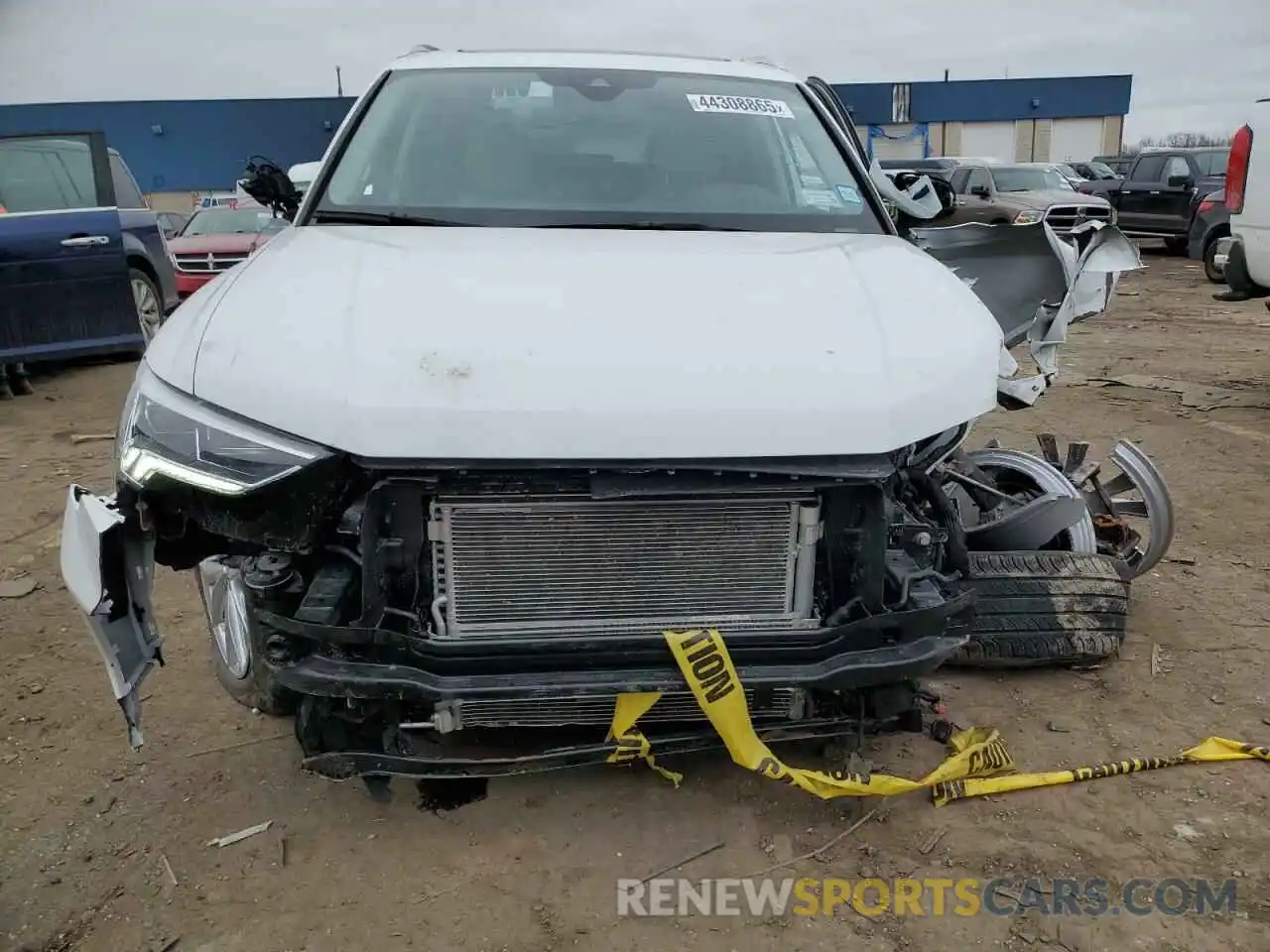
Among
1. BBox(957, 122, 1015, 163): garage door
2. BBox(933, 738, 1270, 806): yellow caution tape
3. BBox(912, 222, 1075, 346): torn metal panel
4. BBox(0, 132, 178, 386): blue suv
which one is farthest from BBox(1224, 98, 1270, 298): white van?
BBox(957, 122, 1015, 163): garage door

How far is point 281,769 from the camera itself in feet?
9.39

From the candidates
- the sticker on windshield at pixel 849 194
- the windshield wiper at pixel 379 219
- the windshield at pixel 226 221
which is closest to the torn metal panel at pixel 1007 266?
the sticker on windshield at pixel 849 194

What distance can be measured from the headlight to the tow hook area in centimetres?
13

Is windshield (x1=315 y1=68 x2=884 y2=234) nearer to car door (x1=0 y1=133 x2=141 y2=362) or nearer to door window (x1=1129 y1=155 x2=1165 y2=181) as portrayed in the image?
car door (x1=0 y1=133 x2=141 y2=362)

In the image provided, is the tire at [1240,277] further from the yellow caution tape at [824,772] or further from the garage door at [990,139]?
the garage door at [990,139]

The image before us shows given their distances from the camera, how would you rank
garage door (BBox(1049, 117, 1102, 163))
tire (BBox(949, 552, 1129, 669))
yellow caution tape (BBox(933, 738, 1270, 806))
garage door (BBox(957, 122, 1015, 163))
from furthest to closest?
garage door (BBox(1049, 117, 1102, 163)), garage door (BBox(957, 122, 1015, 163)), tire (BBox(949, 552, 1129, 669)), yellow caution tape (BBox(933, 738, 1270, 806))

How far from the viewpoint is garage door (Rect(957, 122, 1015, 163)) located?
40250 millimetres

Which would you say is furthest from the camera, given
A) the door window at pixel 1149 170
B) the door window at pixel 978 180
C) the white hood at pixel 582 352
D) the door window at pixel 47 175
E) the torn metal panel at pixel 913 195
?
the door window at pixel 1149 170

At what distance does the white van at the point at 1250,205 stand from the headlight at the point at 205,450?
22.4 feet

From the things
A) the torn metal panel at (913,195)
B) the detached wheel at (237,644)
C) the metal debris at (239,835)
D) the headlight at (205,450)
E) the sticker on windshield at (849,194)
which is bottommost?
the metal debris at (239,835)

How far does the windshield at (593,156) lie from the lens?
10.2 ft

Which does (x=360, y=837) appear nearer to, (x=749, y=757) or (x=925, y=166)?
(x=749, y=757)

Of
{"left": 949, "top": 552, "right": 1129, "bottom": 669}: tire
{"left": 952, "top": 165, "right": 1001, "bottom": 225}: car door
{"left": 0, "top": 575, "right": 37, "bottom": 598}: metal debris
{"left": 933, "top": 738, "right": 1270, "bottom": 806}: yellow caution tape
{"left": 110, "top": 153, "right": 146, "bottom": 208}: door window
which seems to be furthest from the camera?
{"left": 952, "top": 165, "right": 1001, "bottom": 225}: car door

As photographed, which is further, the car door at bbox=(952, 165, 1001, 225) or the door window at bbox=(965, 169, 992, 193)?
the door window at bbox=(965, 169, 992, 193)
